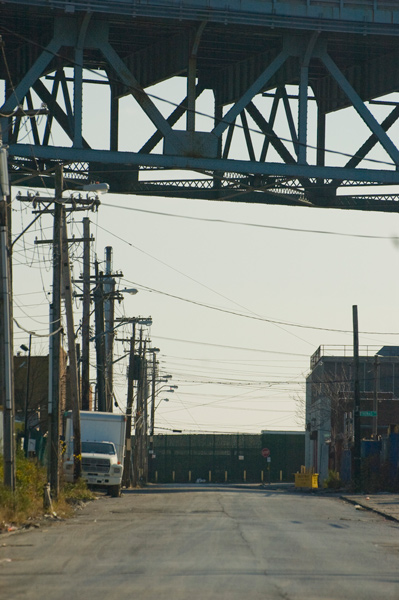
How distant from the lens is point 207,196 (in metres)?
24.5

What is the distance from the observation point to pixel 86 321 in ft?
136

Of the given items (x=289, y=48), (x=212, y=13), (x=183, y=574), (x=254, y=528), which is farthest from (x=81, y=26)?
(x=183, y=574)

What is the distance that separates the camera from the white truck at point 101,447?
124 feet

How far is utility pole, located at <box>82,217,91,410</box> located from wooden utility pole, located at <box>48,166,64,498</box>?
36.7 ft

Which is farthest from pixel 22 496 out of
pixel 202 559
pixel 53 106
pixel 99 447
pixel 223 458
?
pixel 223 458

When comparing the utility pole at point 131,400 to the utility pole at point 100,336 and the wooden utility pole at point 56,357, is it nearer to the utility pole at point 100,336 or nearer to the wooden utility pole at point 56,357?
the utility pole at point 100,336

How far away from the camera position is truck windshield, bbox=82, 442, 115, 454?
3822cm

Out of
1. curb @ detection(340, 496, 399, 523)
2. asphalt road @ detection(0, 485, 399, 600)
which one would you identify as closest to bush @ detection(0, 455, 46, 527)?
asphalt road @ detection(0, 485, 399, 600)

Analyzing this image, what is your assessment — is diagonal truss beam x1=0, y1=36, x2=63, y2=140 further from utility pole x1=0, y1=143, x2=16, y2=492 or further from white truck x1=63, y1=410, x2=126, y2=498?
white truck x1=63, y1=410, x2=126, y2=498

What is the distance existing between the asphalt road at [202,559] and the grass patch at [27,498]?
2.25 feet

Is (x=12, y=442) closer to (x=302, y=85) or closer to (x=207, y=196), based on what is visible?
(x=207, y=196)

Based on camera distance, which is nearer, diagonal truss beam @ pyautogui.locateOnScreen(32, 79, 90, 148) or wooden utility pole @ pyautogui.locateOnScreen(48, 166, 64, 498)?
diagonal truss beam @ pyautogui.locateOnScreen(32, 79, 90, 148)

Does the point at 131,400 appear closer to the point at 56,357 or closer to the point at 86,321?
the point at 86,321

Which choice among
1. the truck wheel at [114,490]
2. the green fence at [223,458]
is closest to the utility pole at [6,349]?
the truck wheel at [114,490]
